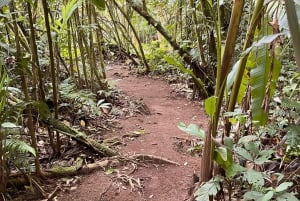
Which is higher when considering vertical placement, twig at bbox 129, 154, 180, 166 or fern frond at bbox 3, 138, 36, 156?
fern frond at bbox 3, 138, 36, 156

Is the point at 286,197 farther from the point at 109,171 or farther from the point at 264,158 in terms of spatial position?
the point at 109,171

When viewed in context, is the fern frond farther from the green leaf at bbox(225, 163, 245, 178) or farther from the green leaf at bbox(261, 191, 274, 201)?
the green leaf at bbox(261, 191, 274, 201)

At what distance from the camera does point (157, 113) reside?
535cm

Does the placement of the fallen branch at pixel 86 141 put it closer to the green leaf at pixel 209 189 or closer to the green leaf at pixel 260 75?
the green leaf at pixel 209 189

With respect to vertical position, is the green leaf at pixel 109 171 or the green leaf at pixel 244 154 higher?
the green leaf at pixel 244 154

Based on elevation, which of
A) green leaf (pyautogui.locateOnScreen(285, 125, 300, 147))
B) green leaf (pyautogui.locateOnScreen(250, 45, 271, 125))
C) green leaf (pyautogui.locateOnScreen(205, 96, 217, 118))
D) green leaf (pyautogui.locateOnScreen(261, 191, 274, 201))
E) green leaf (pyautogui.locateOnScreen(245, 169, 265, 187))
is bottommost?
green leaf (pyautogui.locateOnScreen(261, 191, 274, 201))

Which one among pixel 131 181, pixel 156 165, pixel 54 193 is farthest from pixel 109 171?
pixel 54 193

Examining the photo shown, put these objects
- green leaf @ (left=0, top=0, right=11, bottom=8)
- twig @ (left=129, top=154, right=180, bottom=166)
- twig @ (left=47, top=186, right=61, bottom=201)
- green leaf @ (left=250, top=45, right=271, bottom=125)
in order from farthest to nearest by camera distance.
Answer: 1. twig @ (left=129, top=154, right=180, bottom=166)
2. twig @ (left=47, top=186, right=61, bottom=201)
3. green leaf @ (left=0, top=0, right=11, bottom=8)
4. green leaf @ (left=250, top=45, right=271, bottom=125)

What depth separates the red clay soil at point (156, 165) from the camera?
8.80 feet

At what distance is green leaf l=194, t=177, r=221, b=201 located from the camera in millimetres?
1628

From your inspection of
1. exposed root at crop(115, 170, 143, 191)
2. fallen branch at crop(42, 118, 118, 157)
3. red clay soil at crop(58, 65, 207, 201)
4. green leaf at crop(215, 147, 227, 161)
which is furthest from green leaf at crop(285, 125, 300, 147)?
fallen branch at crop(42, 118, 118, 157)

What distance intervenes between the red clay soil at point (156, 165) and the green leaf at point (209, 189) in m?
0.93

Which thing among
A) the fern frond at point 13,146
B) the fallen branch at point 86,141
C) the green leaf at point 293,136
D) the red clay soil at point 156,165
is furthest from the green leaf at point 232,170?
the fallen branch at point 86,141

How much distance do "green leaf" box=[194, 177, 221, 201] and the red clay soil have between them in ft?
3.05
